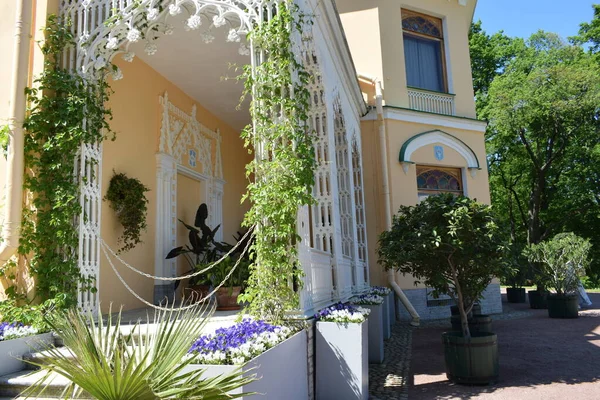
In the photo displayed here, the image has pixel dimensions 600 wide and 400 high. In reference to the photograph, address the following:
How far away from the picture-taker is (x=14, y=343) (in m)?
4.66

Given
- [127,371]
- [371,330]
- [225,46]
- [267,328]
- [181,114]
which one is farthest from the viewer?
[181,114]

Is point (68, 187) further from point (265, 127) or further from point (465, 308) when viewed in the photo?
point (465, 308)

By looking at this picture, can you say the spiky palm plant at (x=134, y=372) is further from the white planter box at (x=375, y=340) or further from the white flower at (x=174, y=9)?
the white planter box at (x=375, y=340)

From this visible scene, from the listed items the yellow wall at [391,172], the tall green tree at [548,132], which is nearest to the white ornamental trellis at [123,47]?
the yellow wall at [391,172]

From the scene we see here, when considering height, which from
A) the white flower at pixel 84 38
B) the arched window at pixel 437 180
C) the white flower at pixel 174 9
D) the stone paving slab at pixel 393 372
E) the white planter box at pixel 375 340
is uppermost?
the white flower at pixel 174 9

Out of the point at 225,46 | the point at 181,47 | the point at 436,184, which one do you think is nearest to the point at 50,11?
the point at 181,47

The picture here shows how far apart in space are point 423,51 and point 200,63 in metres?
7.42

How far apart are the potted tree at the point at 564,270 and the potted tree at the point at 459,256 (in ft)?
21.7

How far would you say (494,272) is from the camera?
583 centimetres

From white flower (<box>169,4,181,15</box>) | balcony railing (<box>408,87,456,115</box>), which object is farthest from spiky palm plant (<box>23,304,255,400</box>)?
balcony railing (<box>408,87,456,115</box>)

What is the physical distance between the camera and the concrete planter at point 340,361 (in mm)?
4805

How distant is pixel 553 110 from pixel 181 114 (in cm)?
1375

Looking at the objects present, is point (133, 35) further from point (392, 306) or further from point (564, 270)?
point (564, 270)

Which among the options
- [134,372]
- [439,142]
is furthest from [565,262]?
[134,372]
